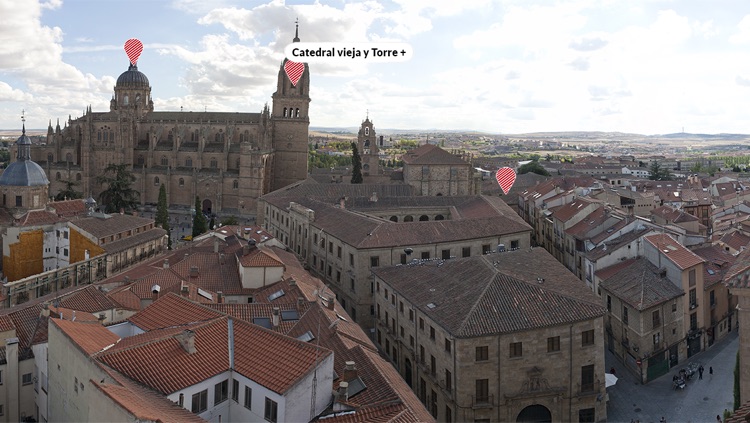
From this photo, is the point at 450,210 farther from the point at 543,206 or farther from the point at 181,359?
the point at 181,359

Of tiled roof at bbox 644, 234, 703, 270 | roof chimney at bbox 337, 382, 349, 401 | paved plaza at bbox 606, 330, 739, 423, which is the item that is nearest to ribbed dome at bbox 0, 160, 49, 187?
roof chimney at bbox 337, 382, 349, 401

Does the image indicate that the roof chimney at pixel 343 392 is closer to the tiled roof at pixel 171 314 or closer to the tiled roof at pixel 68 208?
the tiled roof at pixel 171 314

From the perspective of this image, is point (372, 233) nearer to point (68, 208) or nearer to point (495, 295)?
point (495, 295)

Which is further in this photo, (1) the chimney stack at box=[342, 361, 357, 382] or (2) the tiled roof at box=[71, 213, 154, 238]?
(2) the tiled roof at box=[71, 213, 154, 238]

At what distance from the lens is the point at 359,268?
1687 inches

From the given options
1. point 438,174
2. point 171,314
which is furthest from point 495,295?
point 438,174

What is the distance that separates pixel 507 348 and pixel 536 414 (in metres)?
3.70

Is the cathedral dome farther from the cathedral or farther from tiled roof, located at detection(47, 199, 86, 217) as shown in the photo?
the cathedral

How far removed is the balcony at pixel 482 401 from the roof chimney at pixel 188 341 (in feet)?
43.5

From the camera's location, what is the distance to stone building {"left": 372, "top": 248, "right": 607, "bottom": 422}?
1112 inches

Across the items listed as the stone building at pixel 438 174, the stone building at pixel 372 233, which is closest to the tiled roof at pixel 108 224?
the stone building at pixel 372 233

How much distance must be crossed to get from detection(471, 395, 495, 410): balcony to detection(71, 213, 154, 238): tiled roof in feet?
115

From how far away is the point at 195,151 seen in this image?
97.3m

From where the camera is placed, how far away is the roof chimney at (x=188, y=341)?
2072 centimetres
